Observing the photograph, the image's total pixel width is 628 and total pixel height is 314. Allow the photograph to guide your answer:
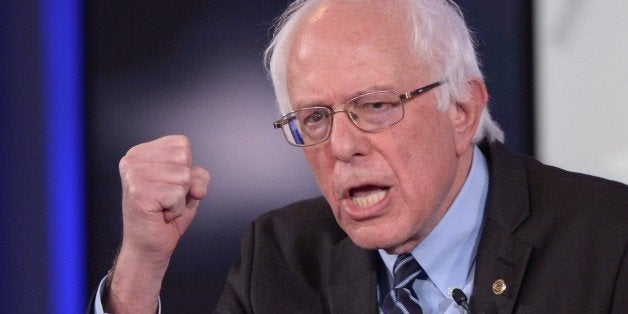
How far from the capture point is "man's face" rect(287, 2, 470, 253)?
5.43 feet

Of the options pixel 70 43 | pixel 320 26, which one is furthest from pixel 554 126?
pixel 70 43

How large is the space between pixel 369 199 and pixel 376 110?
0.59 feet

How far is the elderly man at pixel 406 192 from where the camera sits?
1.65m

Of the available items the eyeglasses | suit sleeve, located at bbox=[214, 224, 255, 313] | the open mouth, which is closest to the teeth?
the open mouth

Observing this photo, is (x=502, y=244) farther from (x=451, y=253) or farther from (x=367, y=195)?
(x=367, y=195)

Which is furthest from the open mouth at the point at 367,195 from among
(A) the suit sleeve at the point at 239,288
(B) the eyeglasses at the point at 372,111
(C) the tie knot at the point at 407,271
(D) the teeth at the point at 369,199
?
(A) the suit sleeve at the point at 239,288

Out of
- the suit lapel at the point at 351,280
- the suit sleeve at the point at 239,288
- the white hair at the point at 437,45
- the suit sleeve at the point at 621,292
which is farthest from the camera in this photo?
the suit sleeve at the point at 239,288

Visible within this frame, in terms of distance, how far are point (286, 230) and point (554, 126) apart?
35.8 inches

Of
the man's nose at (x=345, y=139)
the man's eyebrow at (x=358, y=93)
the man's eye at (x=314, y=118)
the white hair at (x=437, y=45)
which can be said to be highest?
the white hair at (x=437, y=45)

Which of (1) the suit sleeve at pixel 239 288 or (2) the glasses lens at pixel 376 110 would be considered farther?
(1) the suit sleeve at pixel 239 288

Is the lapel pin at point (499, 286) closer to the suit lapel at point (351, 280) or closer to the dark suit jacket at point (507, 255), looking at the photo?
the dark suit jacket at point (507, 255)

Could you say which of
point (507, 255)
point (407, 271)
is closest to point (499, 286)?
point (507, 255)

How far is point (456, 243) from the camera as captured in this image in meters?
1.80

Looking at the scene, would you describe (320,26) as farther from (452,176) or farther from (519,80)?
(519,80)
